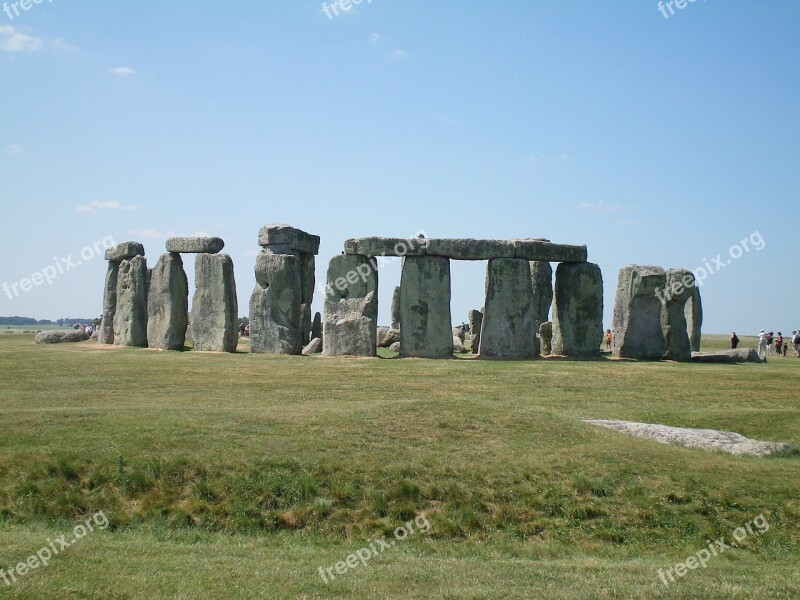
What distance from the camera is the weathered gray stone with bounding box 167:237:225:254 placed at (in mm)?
29609

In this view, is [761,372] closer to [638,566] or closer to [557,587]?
[638,566]

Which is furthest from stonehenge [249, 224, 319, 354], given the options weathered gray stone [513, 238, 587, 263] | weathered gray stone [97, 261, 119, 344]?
weathered gray stone [97, 261, 119, 344]

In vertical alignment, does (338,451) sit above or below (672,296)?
below

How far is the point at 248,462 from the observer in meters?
13.2

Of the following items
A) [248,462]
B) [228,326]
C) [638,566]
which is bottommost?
[638,566]

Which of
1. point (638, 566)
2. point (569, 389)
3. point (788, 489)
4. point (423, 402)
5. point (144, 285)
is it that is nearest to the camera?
point (638, 566)

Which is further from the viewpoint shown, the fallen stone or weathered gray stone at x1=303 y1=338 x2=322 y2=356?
weathered gray stone at x1=303 y1=338 x2=322 y2=356

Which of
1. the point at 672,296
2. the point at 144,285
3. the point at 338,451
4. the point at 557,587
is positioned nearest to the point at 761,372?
the point at 672,296

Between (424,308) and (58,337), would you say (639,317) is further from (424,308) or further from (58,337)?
(58,337)

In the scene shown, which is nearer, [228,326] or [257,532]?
[257,532]

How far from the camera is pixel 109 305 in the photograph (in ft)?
110

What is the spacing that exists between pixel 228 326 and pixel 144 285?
4.22m

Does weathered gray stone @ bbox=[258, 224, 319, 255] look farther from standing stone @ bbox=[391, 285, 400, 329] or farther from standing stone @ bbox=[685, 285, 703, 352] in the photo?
standing stone @ bbox=[685, 285, 703, 352]

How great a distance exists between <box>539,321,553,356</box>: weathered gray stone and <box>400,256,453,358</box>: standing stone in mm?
5114
